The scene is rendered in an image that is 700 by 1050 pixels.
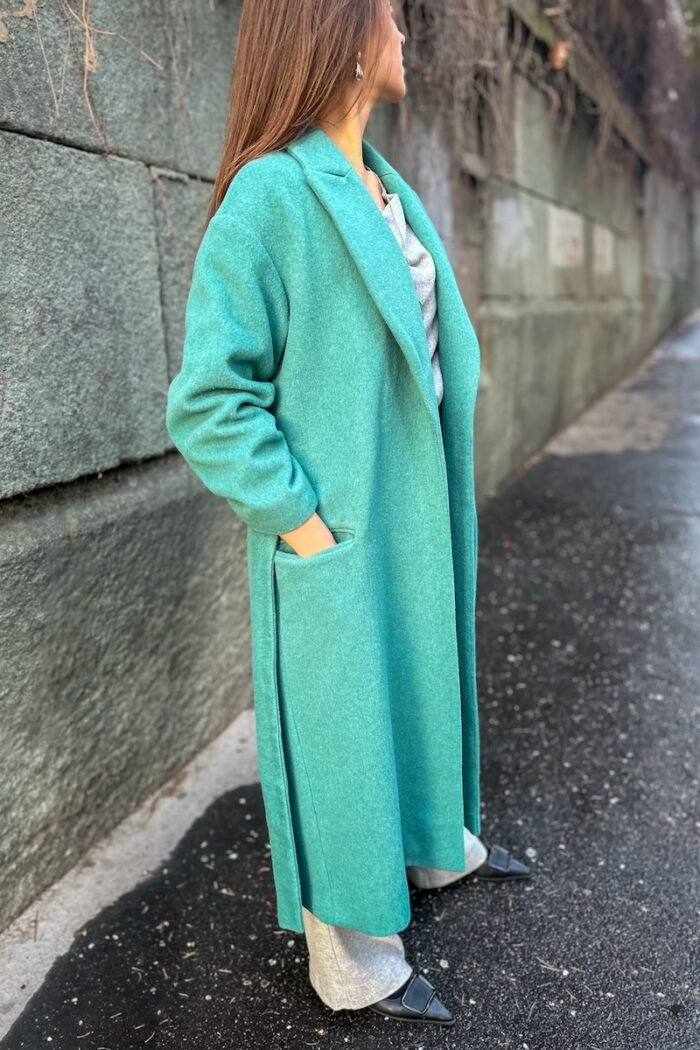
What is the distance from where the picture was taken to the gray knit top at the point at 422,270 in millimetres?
1567

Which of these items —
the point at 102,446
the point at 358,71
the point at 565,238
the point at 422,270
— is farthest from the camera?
the point at 565,238

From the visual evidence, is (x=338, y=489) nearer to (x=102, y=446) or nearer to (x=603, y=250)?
(x=102, y=446)

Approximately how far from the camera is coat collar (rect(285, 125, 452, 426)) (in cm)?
137

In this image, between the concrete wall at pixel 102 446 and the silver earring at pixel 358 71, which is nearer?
the silver earring at pixel 358 71

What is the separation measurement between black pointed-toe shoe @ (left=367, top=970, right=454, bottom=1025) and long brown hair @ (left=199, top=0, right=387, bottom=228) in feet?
5.32

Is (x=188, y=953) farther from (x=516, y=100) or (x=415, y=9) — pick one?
(x=516, y=100)

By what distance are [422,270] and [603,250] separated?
6683 millimetres

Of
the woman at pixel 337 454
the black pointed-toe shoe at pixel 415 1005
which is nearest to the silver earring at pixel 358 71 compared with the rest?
the woman at pixel 337 454

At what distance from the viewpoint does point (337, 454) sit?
1454 millimetres

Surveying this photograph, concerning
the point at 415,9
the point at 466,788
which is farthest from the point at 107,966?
the point at 415,9

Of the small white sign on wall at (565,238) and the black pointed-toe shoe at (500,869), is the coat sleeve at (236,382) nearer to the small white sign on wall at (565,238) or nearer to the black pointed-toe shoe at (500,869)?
the black pointed-toe shoe at (500,869)

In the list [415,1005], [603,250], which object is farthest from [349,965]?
[603,250]

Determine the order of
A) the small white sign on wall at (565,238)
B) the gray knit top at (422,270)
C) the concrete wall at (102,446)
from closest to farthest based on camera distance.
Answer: the gray knit top at (422,270)
the concrete wall at (102,446)
the small white sign on wall at (565,238)

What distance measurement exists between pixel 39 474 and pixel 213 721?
1107 millimetres
